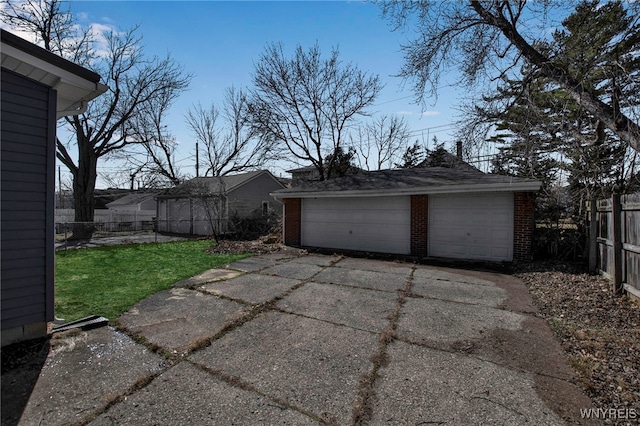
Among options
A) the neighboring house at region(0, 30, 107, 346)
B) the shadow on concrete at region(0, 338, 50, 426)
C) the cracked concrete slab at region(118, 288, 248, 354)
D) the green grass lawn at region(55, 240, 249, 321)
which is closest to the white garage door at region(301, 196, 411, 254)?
the green grass lawn at region(55, 240, 249, 321)

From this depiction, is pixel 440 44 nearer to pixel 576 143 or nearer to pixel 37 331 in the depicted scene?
pixel 576 143

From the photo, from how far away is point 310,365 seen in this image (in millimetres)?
3090

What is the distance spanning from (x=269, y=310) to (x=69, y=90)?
4075 mm

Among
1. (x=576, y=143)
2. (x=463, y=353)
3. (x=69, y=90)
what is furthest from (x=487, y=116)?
(x=69, y=90)

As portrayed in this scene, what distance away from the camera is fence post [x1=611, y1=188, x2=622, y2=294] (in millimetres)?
5102

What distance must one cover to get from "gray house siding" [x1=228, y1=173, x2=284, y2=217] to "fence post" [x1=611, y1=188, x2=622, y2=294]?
1573cm

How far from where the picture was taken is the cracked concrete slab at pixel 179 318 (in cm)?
366

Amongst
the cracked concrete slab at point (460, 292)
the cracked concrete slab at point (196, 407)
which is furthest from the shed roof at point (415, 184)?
the cracked concrete slab at point (196, 407)

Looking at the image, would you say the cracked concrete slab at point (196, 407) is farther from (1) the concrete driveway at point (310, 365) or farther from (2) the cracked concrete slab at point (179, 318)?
(2) the cracked concrete slab at point (179, 318)

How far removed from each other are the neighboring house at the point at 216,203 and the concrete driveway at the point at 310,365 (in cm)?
1139

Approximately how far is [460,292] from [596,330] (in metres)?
2.14

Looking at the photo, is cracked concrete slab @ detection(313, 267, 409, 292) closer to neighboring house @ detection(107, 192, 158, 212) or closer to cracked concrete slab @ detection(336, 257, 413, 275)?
cracked concrete slab @ detection(336, 257, 413, 275)

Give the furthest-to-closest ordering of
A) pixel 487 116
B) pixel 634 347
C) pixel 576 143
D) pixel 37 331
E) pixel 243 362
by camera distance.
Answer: pixel 487 116, pixel 576 143, pixel 37 331, pixel 634 347, pixel 243 362

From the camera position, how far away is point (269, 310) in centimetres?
470
